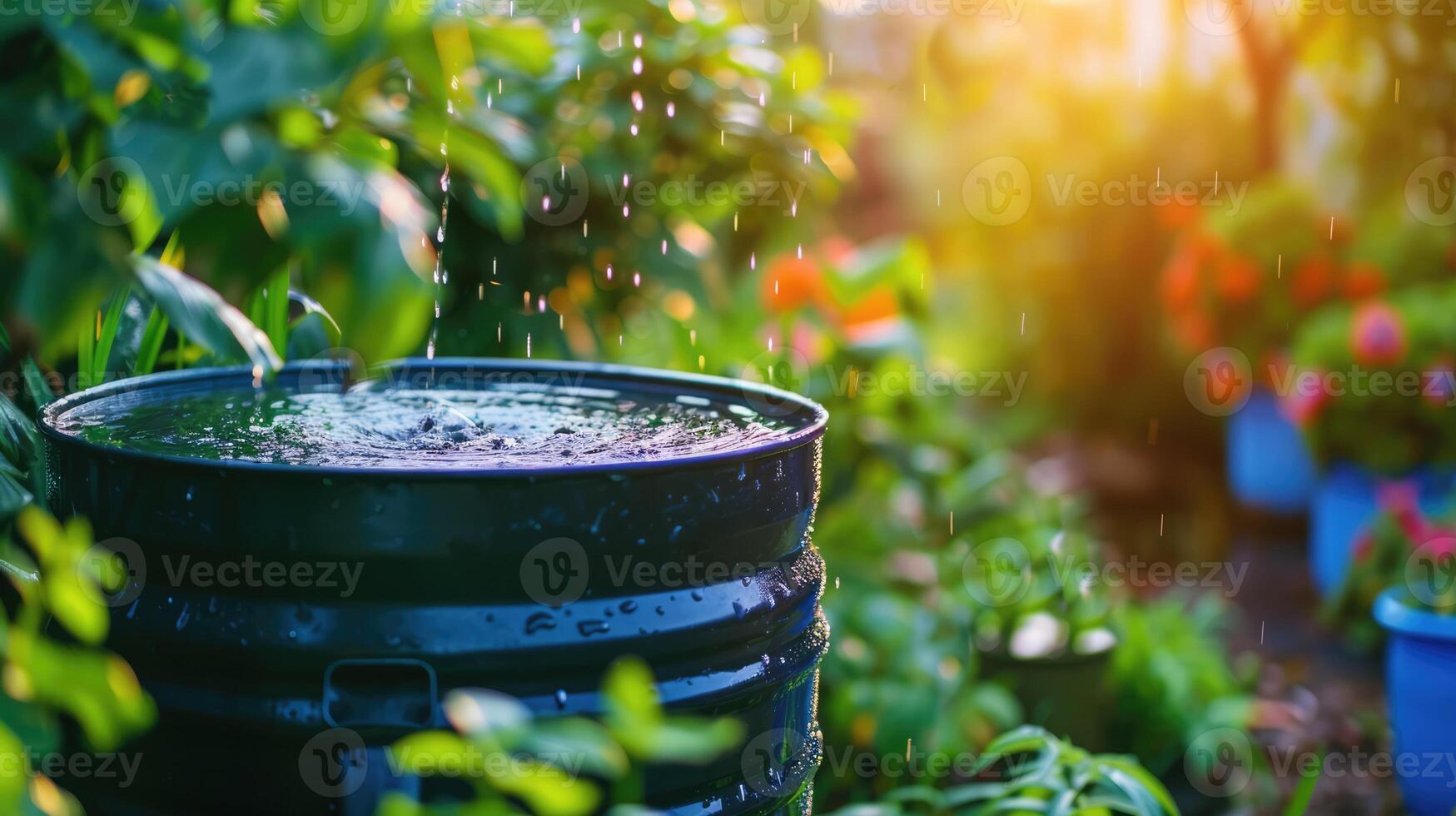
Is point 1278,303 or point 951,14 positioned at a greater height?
point 951,14

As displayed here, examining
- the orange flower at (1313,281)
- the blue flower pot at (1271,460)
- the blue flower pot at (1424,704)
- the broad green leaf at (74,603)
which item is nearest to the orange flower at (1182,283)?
the orange flower at (1313,281)

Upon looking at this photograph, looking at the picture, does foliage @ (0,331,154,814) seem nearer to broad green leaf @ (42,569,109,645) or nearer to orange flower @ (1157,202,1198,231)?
broad green leaf @ (42,569,109,645)

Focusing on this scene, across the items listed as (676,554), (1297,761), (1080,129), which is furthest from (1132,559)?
(676,554)

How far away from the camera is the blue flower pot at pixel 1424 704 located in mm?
3270

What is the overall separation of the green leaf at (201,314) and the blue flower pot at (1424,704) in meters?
3.17

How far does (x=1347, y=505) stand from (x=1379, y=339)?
0.66 metres

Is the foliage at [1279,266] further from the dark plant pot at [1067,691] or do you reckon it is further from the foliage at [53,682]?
the foliage at [53,682]

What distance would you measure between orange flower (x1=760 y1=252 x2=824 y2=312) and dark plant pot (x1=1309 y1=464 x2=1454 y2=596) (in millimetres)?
2366

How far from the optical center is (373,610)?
1221 mm

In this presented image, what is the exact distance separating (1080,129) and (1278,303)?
1.95m

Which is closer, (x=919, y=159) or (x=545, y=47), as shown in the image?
(x=545, y=47)

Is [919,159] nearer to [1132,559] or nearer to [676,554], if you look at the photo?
[1132,559]

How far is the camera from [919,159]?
33.2 ft

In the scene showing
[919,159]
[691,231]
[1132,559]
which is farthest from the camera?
[919,159]
